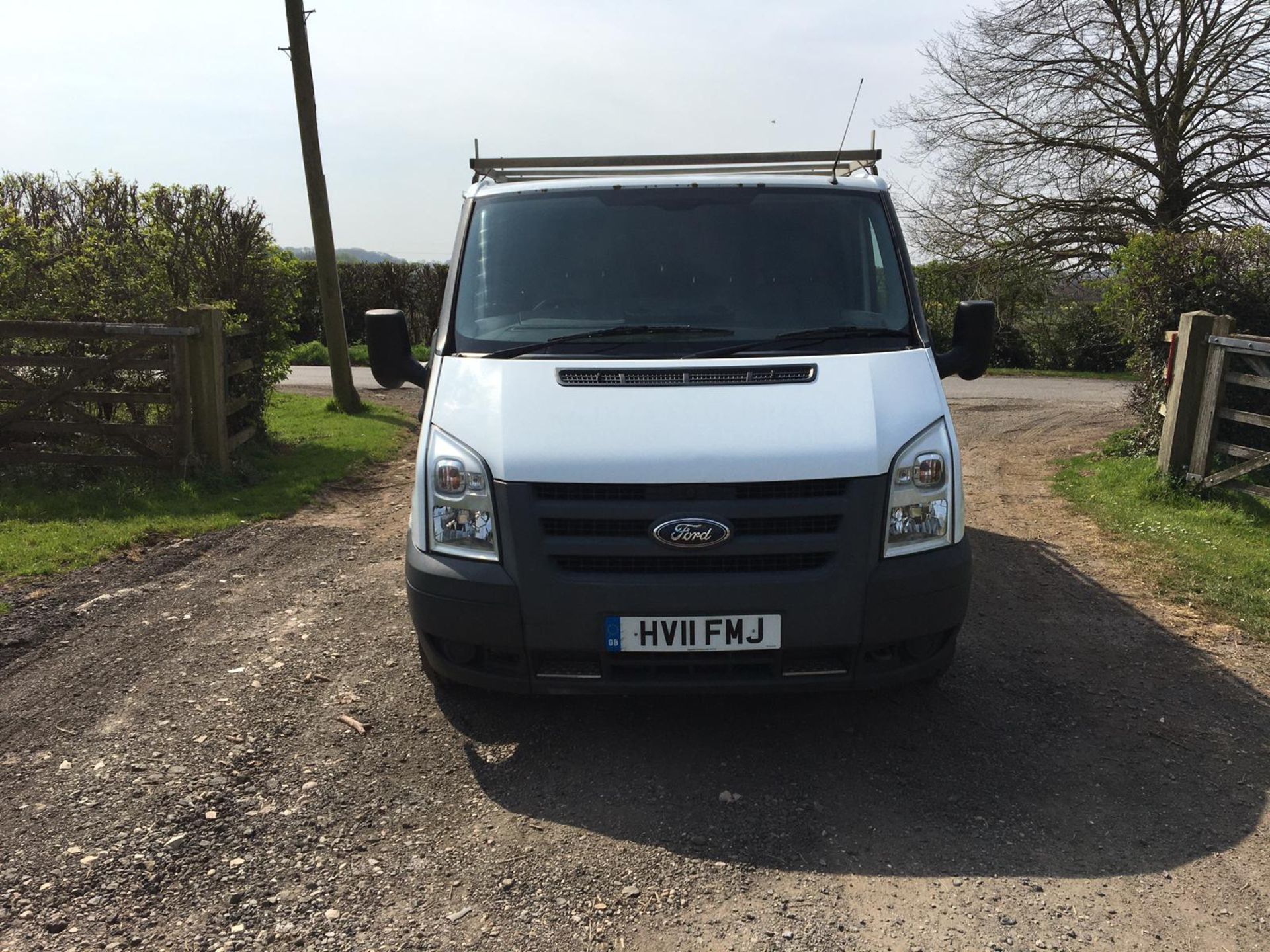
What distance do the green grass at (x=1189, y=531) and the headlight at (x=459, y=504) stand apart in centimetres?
436

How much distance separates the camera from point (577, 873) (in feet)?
10.6

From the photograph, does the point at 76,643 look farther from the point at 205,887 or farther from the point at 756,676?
the point at 756,676

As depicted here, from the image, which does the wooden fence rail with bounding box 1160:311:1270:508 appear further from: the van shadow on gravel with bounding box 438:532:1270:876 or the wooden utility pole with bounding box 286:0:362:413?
the wooden utility pole with bounding box 286:0:362:413

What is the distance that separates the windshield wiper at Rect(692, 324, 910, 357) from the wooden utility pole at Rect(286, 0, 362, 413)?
10.8 meters

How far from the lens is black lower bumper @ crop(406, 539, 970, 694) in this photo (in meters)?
3.71

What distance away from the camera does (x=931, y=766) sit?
395 centimetres

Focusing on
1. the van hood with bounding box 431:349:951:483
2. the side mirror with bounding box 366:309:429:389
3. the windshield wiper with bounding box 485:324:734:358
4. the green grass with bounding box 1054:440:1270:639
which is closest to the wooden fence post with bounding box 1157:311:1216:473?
the green grass with bounding box 1054:440:1270:639

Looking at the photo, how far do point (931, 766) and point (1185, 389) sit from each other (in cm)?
597

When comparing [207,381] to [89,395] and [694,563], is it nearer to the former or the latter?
[89,395]

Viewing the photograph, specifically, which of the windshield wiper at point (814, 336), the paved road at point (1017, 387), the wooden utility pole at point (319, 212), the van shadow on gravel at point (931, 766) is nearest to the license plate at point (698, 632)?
the van shadow on gravel at point (931, 766)

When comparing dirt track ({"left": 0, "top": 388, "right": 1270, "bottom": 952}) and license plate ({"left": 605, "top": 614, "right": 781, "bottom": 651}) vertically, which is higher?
license plate ({"left": 605, "top": 614, "right": 781, "bottom": 651})

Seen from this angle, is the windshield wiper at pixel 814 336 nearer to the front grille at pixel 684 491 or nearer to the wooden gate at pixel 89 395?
the front grille at pixel 684 491

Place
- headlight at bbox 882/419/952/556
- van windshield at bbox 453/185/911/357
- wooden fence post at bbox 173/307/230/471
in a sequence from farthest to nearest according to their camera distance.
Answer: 1. wooden fence post at bbox 173/307/230/471
2. van windshield at bbox 453/185/911/357
3. headlight at bbox 882/419/952/556

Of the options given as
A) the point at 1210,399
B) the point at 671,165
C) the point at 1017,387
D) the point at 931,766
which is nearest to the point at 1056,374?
the point at 1017,387
